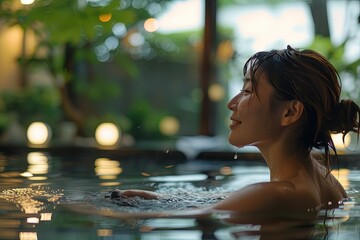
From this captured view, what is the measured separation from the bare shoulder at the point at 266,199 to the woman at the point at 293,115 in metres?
0.01

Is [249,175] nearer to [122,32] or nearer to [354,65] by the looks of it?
[354,65]

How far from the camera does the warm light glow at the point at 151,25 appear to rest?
877 cm

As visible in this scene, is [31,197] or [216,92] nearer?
[31,197]

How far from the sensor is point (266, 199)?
206 cm

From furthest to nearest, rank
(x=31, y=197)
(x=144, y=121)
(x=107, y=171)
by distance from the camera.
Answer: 1. (x=144, y=121)
2. (x=107, y=171)
3. (x=31, y=197)

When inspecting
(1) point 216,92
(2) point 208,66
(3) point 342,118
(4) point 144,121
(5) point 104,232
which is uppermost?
(2) point 208,66

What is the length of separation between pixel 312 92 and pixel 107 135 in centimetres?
475

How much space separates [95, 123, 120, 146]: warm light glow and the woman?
4525 millimetres

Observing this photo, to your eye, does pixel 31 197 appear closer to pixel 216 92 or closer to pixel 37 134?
pixel 37 134

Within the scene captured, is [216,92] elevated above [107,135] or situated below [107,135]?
above

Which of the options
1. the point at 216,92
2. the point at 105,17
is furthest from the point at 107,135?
the point at 216,92

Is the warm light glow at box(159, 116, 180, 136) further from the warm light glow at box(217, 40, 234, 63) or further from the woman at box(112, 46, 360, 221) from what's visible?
the woman at box(112, 46, 360, 221)

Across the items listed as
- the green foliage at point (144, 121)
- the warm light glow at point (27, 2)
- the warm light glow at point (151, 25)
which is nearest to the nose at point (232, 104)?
the warm light glow at point (27, 2)

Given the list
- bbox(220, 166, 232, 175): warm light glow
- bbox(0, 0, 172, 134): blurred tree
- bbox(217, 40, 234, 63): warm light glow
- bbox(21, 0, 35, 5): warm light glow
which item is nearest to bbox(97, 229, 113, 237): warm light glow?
bbox(220, 166, 232, 175): warm light glow
